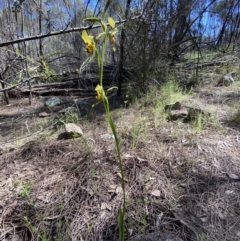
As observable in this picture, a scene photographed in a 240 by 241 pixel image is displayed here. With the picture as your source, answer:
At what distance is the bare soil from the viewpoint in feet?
3.41

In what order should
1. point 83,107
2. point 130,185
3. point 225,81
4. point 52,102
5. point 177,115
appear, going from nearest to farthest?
point 130,185, point 177,115, point 83,107, point 225,81, point 52,102

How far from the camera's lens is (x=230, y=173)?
4.37 feet

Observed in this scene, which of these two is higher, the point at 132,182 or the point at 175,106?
the point at 175,106

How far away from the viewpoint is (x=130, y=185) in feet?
4.11

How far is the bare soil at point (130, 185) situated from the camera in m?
1.04

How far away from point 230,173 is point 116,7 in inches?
116

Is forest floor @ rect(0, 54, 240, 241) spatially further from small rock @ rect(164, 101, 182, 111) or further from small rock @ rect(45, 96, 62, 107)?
small rock @ rect(45, 96, 62, 107)

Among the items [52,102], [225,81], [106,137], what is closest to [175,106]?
[106,137]

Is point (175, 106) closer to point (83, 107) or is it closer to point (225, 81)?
point (83, 107)

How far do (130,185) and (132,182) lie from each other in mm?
25

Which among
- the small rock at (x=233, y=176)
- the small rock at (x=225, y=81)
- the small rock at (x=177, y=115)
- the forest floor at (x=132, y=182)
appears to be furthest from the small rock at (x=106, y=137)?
the small rock at (x=225, y=81)

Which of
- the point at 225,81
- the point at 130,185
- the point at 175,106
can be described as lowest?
the point at 130,185

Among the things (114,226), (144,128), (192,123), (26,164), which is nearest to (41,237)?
(114,226)

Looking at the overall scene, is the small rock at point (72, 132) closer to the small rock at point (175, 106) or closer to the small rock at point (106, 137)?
the small rock at point (106, 137)
